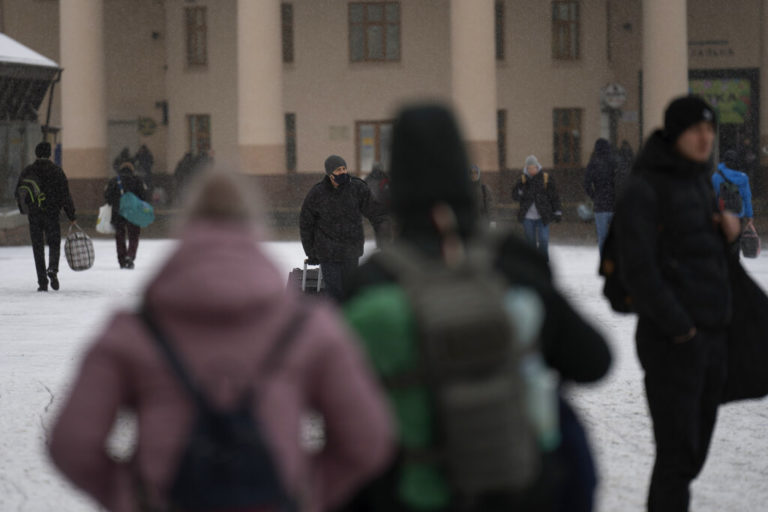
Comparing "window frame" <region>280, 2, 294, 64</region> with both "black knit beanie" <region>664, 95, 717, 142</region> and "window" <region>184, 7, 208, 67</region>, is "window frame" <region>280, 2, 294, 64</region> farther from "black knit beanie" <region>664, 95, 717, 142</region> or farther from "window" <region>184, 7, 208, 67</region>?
"black knit beanie" <region>664, 95, 717, 142</region>

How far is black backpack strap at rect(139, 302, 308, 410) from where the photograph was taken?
245 cm

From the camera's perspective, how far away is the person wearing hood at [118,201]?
18.4 meters

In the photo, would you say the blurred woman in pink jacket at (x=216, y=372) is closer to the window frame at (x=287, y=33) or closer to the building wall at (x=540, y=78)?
the building wall at (x=540, y=78)

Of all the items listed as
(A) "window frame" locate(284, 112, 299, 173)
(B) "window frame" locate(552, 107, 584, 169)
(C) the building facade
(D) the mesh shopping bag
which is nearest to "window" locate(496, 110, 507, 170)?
(C) the building facade

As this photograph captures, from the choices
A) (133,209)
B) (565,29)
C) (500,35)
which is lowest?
(133,209)

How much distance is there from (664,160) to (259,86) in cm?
2660

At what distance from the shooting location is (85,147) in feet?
→ 103

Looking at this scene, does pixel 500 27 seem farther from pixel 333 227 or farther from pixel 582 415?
pixel 582 415

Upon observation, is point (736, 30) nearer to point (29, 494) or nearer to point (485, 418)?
point (29, 494)

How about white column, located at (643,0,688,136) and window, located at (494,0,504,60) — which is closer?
white column, located at (643,0,688,136)

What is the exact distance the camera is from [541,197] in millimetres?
16188

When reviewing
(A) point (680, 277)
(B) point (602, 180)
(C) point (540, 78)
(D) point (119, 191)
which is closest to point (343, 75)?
(C) point (540, 78)

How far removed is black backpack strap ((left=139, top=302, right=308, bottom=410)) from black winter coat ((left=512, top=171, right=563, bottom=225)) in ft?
45.3

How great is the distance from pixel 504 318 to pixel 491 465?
0.97 feet
